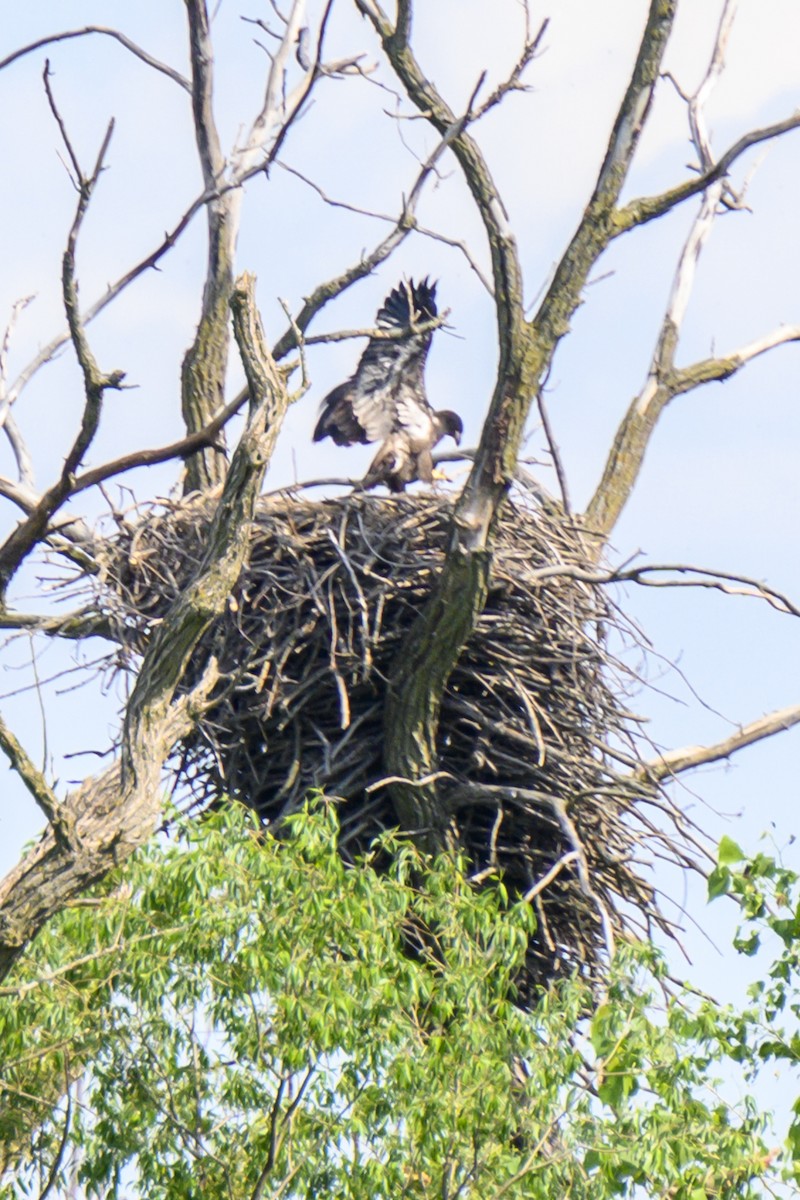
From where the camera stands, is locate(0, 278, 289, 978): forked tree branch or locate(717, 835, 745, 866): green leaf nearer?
locate(717, 835, 745, 866): green leaf

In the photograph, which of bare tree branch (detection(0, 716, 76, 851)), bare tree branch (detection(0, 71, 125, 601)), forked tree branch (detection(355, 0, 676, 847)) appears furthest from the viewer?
forked tree branch (detection(355, 0, 676, 847))

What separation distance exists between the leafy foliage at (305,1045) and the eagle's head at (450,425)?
10.7ft

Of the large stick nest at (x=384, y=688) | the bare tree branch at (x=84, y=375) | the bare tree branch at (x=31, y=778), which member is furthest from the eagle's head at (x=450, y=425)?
the bare tree branch at (x=31, y=778)

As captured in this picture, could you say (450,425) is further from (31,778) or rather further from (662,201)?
(31,778)

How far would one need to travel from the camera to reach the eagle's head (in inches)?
367

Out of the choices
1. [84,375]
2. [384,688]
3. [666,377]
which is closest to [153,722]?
[84,375]

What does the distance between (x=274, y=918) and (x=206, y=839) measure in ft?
1.29

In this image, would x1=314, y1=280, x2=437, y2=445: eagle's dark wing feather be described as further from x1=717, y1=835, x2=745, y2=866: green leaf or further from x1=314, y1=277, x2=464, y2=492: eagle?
x1=717, y1=835, x2=745, y2=866: green leaf

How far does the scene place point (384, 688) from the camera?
798 cm

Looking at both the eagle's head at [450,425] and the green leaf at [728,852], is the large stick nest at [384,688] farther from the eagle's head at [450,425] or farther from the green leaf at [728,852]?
the green leaf at [728,852]

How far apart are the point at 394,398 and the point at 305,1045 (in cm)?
401

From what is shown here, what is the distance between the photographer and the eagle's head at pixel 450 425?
9.31 meters

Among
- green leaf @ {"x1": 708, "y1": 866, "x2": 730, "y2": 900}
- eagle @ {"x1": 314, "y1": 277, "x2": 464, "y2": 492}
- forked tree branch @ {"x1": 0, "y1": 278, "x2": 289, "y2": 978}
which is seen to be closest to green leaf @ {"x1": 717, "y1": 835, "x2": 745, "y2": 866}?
green leaf @ {"x1": 708, "y1": 866, "x2": 730, "y2": 900}

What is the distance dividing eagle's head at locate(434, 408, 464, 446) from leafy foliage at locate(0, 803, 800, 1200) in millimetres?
3255
